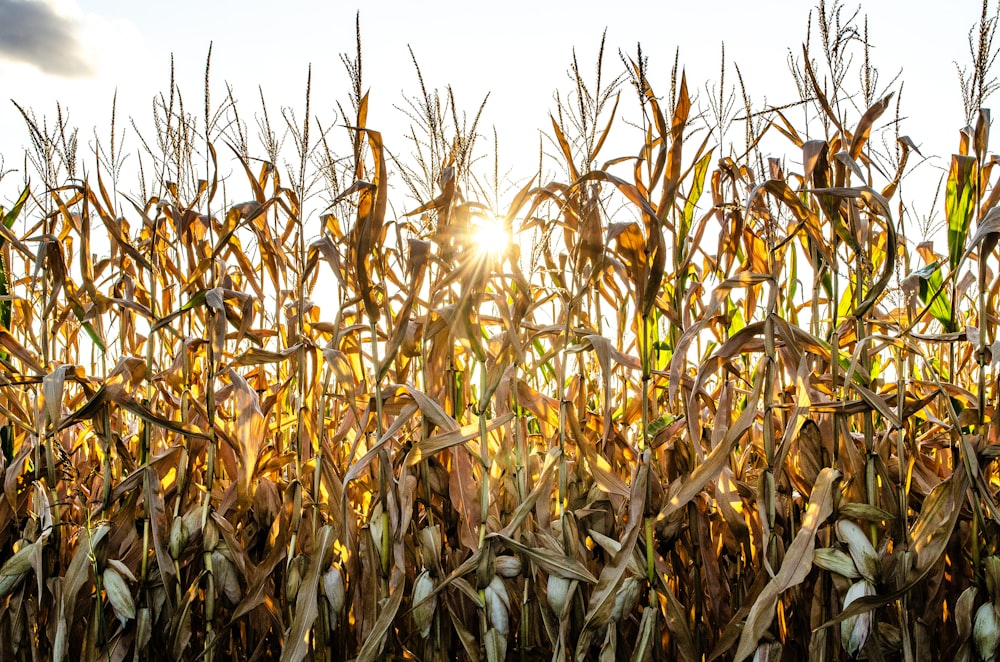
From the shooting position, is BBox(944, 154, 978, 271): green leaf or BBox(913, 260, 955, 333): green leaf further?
BBox(913, 260, 955, 333): green leaf

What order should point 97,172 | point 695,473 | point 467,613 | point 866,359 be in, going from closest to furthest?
1. point 695,473
2. point 866,359
3. point 467,613
4. point 97,172

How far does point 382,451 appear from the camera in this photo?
1.67 metres

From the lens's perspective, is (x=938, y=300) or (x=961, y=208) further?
(x=938, y=300)

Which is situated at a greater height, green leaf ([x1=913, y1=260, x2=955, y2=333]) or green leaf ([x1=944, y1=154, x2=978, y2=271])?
green leaf ([x1=944, y1=154, x2=978, y2=271])

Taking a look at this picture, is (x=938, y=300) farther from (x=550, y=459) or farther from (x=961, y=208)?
(x=550, y=459)

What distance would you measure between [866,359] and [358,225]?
1.17m

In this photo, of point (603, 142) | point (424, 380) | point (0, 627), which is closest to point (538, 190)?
point (603, 142)

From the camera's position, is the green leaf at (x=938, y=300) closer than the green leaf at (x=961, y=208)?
No

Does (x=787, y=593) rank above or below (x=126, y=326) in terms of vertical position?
below

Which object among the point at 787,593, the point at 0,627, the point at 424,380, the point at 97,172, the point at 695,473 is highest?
the point at 97,172

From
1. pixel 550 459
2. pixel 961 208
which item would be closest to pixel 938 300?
pixel 961 208

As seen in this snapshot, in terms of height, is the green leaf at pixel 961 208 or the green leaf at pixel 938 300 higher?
the green leaf at pixel 961 208

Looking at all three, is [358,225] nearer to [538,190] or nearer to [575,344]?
[538,190]

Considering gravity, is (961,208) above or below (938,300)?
above
